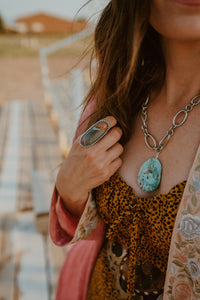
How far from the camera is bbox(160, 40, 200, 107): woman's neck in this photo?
0.81 meters

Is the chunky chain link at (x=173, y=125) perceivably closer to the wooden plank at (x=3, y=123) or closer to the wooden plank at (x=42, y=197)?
the wooden plank at (x=42, y=197)

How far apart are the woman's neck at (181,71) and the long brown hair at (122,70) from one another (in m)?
0.06

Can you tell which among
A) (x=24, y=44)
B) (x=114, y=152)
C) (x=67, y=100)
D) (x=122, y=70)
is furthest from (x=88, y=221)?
(x=24, y=44)

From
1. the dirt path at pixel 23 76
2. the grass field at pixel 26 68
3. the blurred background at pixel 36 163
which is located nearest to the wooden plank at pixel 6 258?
the blurred background at pixel 36 163

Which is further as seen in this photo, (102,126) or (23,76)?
(23,76)

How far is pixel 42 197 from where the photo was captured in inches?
102

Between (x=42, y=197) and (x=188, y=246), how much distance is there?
6.57 feet

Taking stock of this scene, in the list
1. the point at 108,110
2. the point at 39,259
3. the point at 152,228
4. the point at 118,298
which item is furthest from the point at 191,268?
the point at 39,259

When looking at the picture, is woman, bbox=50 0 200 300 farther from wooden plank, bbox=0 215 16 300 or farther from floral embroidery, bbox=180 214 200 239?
wooden plank, bbox=0 215 16 300

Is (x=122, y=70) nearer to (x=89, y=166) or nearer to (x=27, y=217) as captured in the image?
(x=89, y=166)

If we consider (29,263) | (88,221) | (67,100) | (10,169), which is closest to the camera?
(88,221)

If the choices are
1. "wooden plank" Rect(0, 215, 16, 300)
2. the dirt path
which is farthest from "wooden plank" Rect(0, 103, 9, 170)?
"wooden plank" Rect(0, 215, 16, 300)

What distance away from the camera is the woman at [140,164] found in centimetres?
71

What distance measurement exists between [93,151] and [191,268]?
1.22ft
